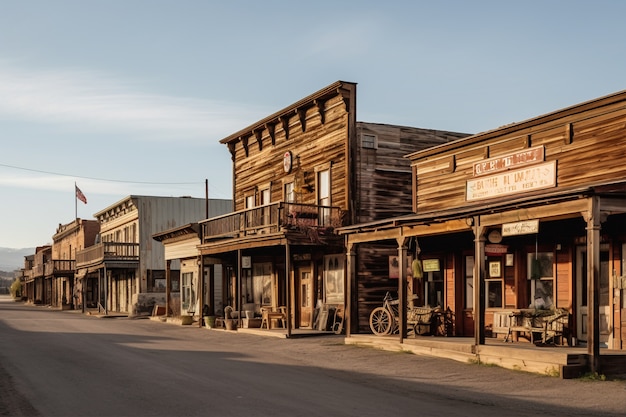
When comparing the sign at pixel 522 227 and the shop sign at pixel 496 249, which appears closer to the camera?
the sign at pixel 522 227

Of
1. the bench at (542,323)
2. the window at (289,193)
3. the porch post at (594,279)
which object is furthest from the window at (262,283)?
the porch post at (594,279)

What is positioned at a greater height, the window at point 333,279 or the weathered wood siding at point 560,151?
the weathered wood siding at point 560,151

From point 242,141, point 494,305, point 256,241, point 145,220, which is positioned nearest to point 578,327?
point 494,305

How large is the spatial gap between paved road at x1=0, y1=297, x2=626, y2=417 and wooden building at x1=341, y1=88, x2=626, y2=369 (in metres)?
1.87

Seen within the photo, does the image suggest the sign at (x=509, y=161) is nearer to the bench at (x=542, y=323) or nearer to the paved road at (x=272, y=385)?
the bench at (x=542, y=323)

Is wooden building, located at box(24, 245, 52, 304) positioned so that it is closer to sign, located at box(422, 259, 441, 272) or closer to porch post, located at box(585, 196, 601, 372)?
sign, located at box(422, 259, 441, 272)

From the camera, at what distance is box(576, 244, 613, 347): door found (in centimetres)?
1866

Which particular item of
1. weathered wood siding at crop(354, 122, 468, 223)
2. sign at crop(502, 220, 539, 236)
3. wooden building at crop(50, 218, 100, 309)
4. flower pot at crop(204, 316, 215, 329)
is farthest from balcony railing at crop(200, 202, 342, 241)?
wooden building at crop(50, 218, 100, 309)

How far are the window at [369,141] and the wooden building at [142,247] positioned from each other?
22.8 metres

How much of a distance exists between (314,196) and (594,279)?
15.7 metres

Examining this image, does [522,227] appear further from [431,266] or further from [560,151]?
[431,266]

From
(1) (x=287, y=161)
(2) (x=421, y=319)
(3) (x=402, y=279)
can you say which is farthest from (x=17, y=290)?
(3) (x=402, y=279)

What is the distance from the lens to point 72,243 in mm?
70688

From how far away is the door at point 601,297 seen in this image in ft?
61.2
